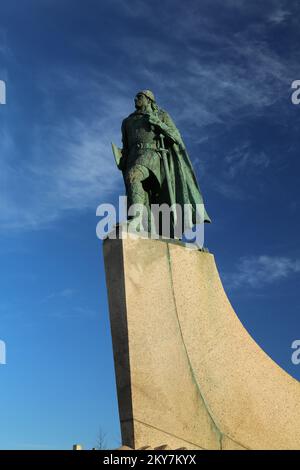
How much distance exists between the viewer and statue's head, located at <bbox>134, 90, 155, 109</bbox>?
10484mm

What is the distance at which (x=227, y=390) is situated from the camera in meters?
8.73

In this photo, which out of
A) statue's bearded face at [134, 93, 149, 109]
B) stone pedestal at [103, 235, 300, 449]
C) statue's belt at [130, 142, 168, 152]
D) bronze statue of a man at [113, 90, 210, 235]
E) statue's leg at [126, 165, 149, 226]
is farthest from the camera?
statue's bearded face at [134, 93, 149, 109]

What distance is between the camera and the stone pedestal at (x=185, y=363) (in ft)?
26.6

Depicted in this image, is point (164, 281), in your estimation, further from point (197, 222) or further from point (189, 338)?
point (197, 222)

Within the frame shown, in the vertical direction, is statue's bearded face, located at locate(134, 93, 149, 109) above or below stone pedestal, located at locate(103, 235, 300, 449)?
above

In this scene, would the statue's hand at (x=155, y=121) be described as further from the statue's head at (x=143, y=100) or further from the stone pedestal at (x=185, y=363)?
the stone pedestal at (x=185, y=363)

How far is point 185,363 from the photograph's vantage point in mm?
8523

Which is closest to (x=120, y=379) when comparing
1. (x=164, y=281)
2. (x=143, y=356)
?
(x=143, y=356)

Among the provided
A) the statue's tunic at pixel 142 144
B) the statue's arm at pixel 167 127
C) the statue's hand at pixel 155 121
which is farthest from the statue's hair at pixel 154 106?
the statue's hand at pixel 155 121

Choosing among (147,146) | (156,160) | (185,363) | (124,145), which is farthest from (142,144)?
(185,363)

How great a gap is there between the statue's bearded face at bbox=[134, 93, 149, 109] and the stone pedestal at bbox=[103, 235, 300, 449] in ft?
8.65

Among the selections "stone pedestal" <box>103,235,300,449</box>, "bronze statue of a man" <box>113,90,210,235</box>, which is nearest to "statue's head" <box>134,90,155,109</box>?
"bronze statue of a man" <box>113,90,210,235</box>

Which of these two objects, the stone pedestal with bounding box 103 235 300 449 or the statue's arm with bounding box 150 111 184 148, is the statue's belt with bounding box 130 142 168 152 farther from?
the stone pedestal with bounding box 103 235 300 449
